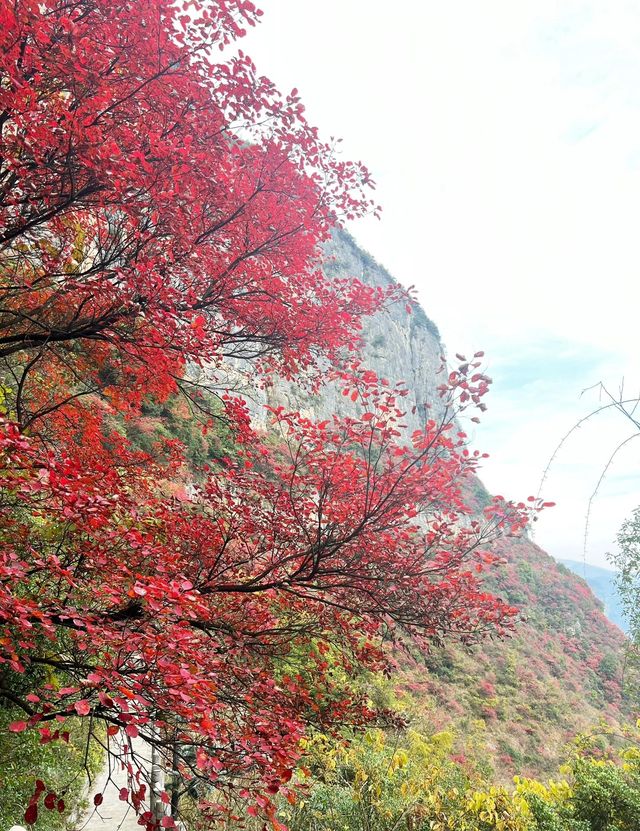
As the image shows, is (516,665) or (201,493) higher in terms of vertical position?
(201,493)

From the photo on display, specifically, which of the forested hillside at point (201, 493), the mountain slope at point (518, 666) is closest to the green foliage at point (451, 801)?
the forested hillside at point (201, 493)

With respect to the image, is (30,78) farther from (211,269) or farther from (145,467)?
(145,467)

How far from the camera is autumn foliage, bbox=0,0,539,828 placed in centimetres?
241

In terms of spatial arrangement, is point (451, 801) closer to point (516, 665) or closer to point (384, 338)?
point (516, 665)

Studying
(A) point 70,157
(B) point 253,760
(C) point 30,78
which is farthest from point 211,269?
(B) point 253,760

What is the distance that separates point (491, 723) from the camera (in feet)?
48.5

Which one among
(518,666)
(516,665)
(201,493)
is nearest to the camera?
(201,493)

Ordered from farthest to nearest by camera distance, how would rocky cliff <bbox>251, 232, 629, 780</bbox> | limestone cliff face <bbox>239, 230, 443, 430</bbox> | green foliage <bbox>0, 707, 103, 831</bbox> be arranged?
1. limestone cliff face <bbox>239, 230, 443, 430</bbox>
2. rocky cliff <bbox>251, 232, 629, 780</bbox>
3. green foliage <bbox>0, 707, 103, 831</bbox>

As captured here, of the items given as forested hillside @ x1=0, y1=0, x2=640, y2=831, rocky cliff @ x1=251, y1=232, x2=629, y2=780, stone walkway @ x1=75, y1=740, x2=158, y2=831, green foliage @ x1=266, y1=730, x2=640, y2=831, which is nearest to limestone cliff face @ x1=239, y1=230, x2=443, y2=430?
rocky cliff @ x1=251, y1=232, x2=629, y2=780

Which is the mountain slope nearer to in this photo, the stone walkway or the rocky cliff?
the rocky cliff

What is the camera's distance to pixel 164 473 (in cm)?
488

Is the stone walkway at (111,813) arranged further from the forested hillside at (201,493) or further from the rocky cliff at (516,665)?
the rocky cliff at (516,665)

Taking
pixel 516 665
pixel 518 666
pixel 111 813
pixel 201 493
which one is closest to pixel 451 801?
pixel 201 493

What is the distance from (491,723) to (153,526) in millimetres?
15301
